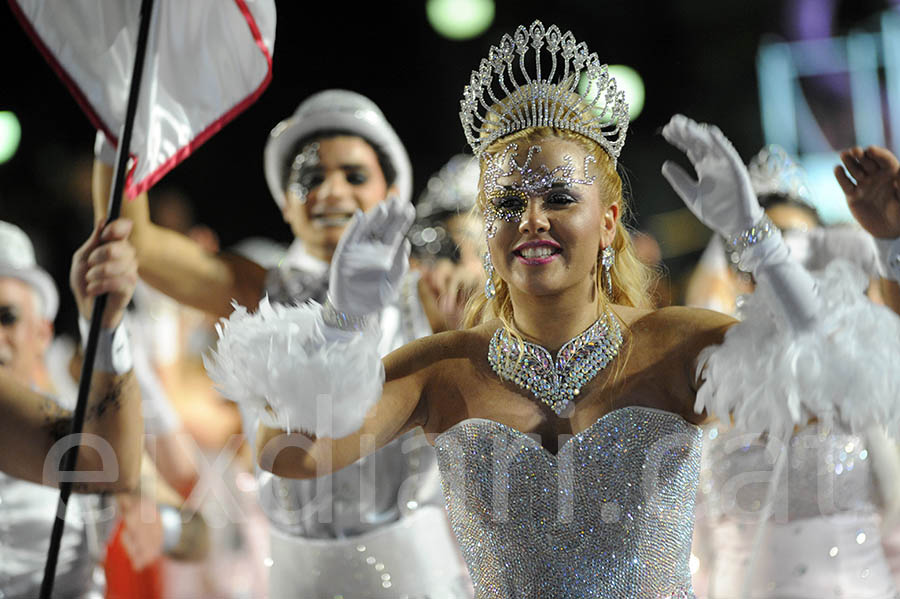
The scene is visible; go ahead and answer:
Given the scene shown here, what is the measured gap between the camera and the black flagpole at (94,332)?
2.36 m

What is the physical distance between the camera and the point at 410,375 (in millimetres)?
2242

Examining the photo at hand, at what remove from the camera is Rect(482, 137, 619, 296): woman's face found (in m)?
2.12

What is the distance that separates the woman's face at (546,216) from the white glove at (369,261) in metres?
0.23

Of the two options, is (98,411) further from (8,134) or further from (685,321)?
(8,134)

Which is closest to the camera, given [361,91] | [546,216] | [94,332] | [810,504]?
[546,216]

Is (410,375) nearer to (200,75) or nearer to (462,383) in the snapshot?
(462,383)

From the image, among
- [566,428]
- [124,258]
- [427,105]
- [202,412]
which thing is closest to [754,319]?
[566,428]

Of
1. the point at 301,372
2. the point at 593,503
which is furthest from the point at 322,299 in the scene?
the point at 593,503

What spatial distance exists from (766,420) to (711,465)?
1658 millimetres

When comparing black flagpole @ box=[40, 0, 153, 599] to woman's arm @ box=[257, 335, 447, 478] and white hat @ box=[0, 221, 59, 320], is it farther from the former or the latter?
white hat @ box=[0, 221, 59, 320]

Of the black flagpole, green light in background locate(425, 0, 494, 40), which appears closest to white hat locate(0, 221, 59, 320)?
the black flagpole

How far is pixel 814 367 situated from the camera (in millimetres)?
1907

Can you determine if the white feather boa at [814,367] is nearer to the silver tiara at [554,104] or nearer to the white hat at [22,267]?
the silver tiara at [554,104]

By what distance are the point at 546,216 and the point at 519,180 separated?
0.32 feet
